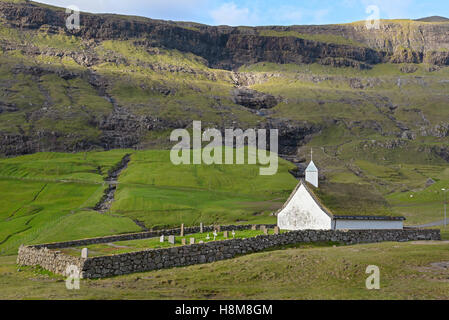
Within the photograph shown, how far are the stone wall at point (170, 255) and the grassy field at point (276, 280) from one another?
962 millimetres

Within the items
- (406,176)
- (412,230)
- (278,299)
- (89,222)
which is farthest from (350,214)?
(406,176)

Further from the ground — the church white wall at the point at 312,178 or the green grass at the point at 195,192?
the church white wall at the point at 312,178

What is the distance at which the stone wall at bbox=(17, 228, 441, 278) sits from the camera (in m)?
30.2

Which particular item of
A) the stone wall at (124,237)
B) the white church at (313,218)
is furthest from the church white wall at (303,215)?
the stone wall at (124,237)

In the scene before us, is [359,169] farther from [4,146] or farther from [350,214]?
[350,214]

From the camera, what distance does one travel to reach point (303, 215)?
174 ft

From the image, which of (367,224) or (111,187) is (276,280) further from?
(111,187)

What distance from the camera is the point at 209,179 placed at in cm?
14325

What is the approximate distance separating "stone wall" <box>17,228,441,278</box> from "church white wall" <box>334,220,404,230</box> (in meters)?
4.16

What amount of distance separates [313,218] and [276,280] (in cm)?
2421

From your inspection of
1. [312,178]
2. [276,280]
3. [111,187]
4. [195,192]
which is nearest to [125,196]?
[195,192]

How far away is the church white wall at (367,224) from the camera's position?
5028 cm

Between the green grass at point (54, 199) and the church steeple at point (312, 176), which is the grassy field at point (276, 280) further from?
the green grass at point (54, 199)

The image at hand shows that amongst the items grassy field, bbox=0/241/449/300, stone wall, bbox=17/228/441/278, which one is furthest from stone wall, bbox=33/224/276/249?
grassy field, bbox=0/241/449/300
